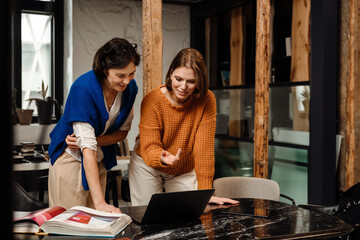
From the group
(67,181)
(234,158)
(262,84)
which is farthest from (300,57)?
(67,181)

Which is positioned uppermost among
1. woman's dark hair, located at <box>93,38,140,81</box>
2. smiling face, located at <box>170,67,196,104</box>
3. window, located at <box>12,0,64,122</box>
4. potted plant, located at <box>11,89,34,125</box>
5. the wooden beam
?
the wooden beam

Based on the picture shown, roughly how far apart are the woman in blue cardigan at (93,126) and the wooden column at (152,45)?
0.46 m

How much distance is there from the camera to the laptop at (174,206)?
145 centimetres

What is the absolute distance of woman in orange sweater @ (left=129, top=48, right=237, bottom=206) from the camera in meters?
1.98

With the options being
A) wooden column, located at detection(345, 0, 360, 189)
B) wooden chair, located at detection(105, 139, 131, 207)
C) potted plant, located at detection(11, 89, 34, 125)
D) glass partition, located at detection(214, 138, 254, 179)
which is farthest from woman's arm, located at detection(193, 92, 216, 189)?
glass partition, located at detection(214, 138, 254, 179)

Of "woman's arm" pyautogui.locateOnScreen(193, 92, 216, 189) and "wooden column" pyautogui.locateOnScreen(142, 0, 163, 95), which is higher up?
"wooden column" pyautogui.locateOnScreen(142, 0, 163, 95)

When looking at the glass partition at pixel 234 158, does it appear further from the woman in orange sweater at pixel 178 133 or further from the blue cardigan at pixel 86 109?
the blue cardigan at pixel 86 109

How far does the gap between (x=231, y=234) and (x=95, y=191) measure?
2.27ft

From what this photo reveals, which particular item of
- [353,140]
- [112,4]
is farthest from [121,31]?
[353,140]

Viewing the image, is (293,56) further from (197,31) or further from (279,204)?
(279,204)

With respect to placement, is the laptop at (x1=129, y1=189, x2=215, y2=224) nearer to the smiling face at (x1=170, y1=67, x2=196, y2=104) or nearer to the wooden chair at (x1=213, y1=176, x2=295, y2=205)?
the smiling face at (x1=170, y1=67, x2=196, y2=104)

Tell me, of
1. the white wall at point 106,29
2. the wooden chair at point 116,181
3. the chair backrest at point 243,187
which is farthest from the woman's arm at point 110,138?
the white wall at point 106,29

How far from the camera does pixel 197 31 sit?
4484 millimetres

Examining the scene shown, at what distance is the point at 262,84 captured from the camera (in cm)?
304
